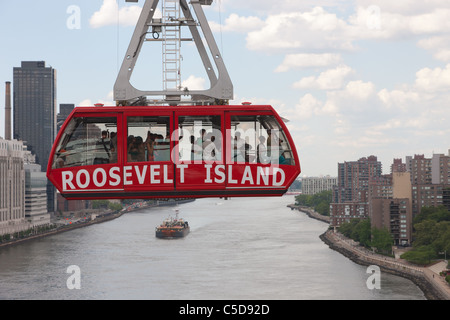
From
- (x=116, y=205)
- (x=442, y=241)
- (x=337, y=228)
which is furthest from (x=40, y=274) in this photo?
(x=116, y=205)

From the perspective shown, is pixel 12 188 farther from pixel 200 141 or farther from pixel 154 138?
pixel 200 141

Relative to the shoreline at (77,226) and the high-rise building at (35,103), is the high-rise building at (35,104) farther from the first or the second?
the shoreline at (77,226)

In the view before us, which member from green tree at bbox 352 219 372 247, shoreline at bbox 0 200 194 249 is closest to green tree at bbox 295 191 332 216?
shoreline at bbox 0 200 194 249

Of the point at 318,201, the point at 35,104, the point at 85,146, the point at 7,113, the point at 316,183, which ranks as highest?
the point at 35,104

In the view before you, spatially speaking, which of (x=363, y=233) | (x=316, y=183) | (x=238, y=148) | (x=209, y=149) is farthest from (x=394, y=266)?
(x=316, y=183)

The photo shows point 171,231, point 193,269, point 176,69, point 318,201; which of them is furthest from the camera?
point 318,201

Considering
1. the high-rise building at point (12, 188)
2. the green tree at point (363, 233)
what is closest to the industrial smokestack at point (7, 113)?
the high-rise building at point (12, 188)

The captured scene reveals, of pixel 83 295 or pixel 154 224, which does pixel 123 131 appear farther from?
pixel 154 224
